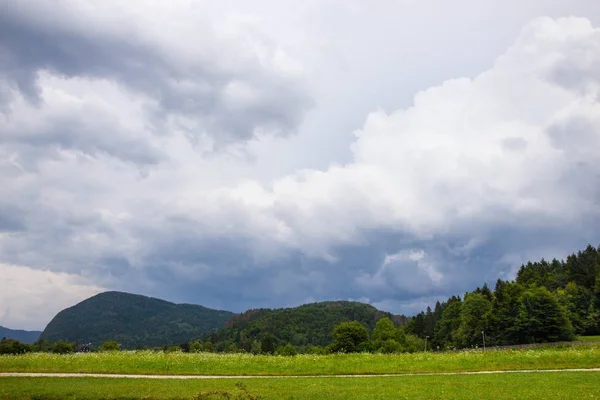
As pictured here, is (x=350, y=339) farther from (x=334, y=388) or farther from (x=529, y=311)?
(x=334, y=388)

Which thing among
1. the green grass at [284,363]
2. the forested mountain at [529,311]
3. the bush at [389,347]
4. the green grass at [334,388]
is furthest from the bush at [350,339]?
the green grass at [334,388]

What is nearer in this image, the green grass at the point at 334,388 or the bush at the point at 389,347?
the green grass at the point at 334,388

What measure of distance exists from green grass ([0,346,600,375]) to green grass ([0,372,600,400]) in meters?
9.44

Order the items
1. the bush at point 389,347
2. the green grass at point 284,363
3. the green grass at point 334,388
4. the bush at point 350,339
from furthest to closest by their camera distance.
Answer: the bush at point 389,347, the bush at point 350,339, the green grass at point 284,363, the green grass at point 334,388

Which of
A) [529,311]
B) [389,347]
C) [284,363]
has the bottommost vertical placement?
[389,347]

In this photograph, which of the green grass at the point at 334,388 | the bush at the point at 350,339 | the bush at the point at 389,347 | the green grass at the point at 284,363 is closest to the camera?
the green grass at the point at 334,388

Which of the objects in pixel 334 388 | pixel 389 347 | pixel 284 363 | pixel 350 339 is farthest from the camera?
pixel 350 339

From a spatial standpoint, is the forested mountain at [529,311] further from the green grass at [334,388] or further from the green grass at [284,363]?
the green grass at [334,388]

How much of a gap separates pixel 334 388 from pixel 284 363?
17804mm


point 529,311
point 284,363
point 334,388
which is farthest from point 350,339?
point 334,388

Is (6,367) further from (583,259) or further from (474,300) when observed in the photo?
(583,259)

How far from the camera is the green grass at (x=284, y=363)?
4016 cm

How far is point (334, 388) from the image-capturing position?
27.2m

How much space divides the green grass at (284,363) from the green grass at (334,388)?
944cm
